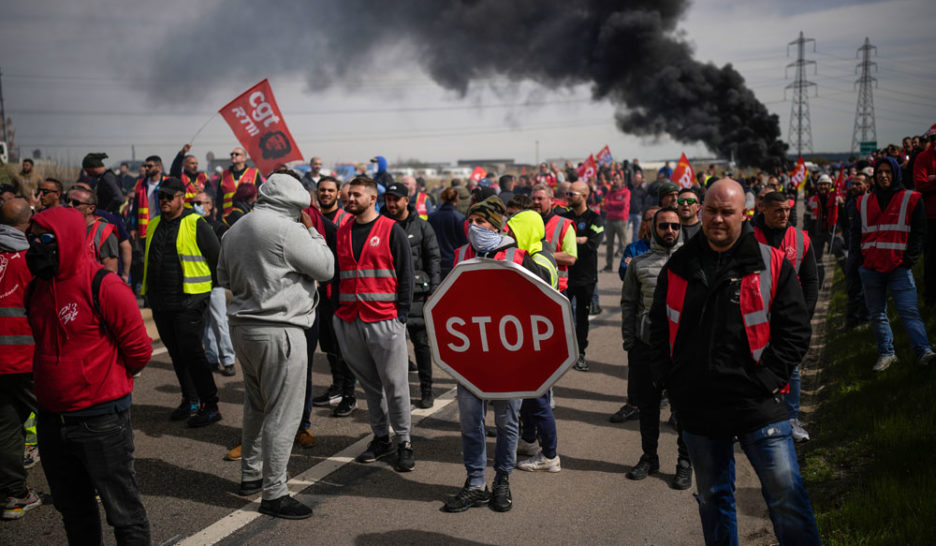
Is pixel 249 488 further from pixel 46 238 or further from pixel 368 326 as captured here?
pixel 46 238

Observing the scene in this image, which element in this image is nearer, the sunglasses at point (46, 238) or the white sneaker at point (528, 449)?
the sunglasses at point (46, 238)

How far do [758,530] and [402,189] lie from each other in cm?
392

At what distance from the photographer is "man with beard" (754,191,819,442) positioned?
17.9 feet

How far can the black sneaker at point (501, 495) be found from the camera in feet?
15.3

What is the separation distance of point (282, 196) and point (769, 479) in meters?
3.22

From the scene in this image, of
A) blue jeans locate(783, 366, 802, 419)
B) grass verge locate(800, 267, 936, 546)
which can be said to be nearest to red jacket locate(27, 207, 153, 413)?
grass verge locate(800, 267, 936, 546)

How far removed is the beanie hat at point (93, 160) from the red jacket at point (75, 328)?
7577 mm

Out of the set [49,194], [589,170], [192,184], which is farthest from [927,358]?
[589,170]

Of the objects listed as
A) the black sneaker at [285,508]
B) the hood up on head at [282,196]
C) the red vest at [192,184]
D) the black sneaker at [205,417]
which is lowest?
the black sneaker at [285,508]

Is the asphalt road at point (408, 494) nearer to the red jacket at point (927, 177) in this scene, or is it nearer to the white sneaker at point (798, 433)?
the white sneaker at point (798, 433)

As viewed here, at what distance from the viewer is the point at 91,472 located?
3502mm

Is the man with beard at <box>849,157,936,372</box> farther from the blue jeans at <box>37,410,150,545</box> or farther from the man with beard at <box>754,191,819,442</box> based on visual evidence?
the blue jeans at <box>37,410,150,545</box>

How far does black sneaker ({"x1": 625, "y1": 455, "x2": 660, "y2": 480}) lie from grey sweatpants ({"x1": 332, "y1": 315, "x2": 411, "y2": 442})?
5.47 feet

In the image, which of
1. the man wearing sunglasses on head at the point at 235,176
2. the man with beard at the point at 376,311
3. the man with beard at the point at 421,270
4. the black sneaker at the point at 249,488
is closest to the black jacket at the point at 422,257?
the man with beard at the point at 421,270
